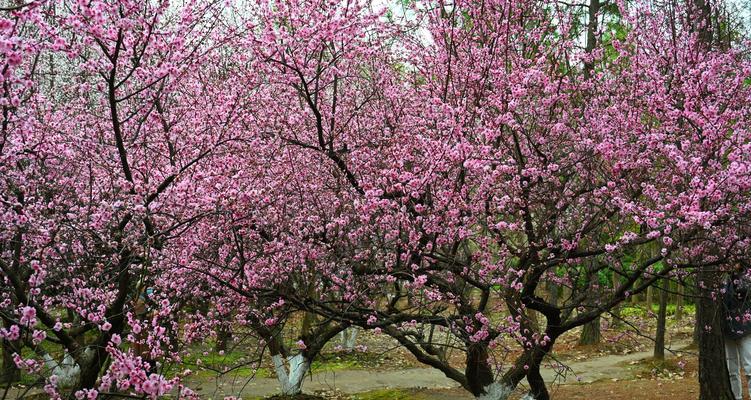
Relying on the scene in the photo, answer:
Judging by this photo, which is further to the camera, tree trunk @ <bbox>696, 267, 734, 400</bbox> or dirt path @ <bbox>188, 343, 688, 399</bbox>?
dirt path @ <bbox>188, 343, 688, 399</bbox>

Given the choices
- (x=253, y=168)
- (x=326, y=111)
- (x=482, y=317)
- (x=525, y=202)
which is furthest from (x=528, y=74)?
(x=253, y=168)

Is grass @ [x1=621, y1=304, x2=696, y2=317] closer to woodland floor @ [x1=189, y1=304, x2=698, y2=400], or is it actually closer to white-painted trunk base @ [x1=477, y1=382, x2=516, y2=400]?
woodland floor @ [x1=189, y1=304, x2=698, y2=400]

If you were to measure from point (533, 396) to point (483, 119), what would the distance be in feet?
10.5

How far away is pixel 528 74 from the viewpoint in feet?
18.8

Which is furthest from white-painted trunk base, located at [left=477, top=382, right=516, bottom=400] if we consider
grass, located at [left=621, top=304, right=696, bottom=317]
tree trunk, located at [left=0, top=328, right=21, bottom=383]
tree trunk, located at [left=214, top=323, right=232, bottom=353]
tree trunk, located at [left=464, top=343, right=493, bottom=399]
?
grass, located at [left=621, top=304, right=696, bottom=317]

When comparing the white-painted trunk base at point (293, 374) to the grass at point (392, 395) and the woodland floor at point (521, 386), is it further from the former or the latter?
the grass at point (392, 395)

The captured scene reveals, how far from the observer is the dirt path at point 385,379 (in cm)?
1167

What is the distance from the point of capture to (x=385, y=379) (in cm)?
1324

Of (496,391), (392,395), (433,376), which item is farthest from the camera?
(433,376)

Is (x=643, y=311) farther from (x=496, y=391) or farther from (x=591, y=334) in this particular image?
(x=496, y=391)

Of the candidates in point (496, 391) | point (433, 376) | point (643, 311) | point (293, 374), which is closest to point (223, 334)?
point (293, 374)

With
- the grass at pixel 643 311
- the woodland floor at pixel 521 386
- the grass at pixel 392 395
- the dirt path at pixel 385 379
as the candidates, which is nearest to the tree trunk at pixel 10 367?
the woodland floor at pixel 521 386

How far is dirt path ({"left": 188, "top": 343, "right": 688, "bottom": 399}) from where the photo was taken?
38.3 ft

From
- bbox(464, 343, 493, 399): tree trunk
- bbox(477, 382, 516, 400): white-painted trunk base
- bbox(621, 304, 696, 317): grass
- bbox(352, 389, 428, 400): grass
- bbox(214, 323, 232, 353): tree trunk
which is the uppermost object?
bbox(214, 323, 232, 353): tree trunk
